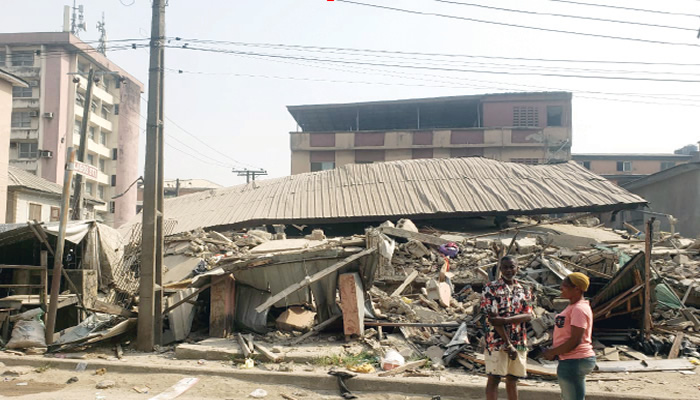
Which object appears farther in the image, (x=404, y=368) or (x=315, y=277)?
(x=315, y=277)

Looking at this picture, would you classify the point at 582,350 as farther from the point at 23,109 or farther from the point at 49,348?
the point at 23,109

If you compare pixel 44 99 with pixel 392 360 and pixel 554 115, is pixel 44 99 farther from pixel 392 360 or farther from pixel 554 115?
pixel 392 360

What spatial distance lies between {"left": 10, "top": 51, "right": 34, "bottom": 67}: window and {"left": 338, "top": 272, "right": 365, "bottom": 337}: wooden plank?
46.4 m

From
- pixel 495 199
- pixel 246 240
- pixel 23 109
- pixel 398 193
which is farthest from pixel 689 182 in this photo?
pixel 23 109

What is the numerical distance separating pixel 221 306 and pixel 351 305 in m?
2.34

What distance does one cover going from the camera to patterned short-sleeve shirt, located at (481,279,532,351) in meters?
4.94

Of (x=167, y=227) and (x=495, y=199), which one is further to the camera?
(x=167, y=227)

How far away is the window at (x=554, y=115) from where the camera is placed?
38500 mm

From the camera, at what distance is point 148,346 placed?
858 cm

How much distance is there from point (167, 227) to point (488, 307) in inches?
647

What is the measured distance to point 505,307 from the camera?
493 cm

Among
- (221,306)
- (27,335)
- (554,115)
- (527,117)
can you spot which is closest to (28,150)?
(527,117)

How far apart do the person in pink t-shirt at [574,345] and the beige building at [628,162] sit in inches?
1760

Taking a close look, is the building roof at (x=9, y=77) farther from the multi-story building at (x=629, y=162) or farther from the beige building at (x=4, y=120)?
the multi-story building at (x=629, y=162)
